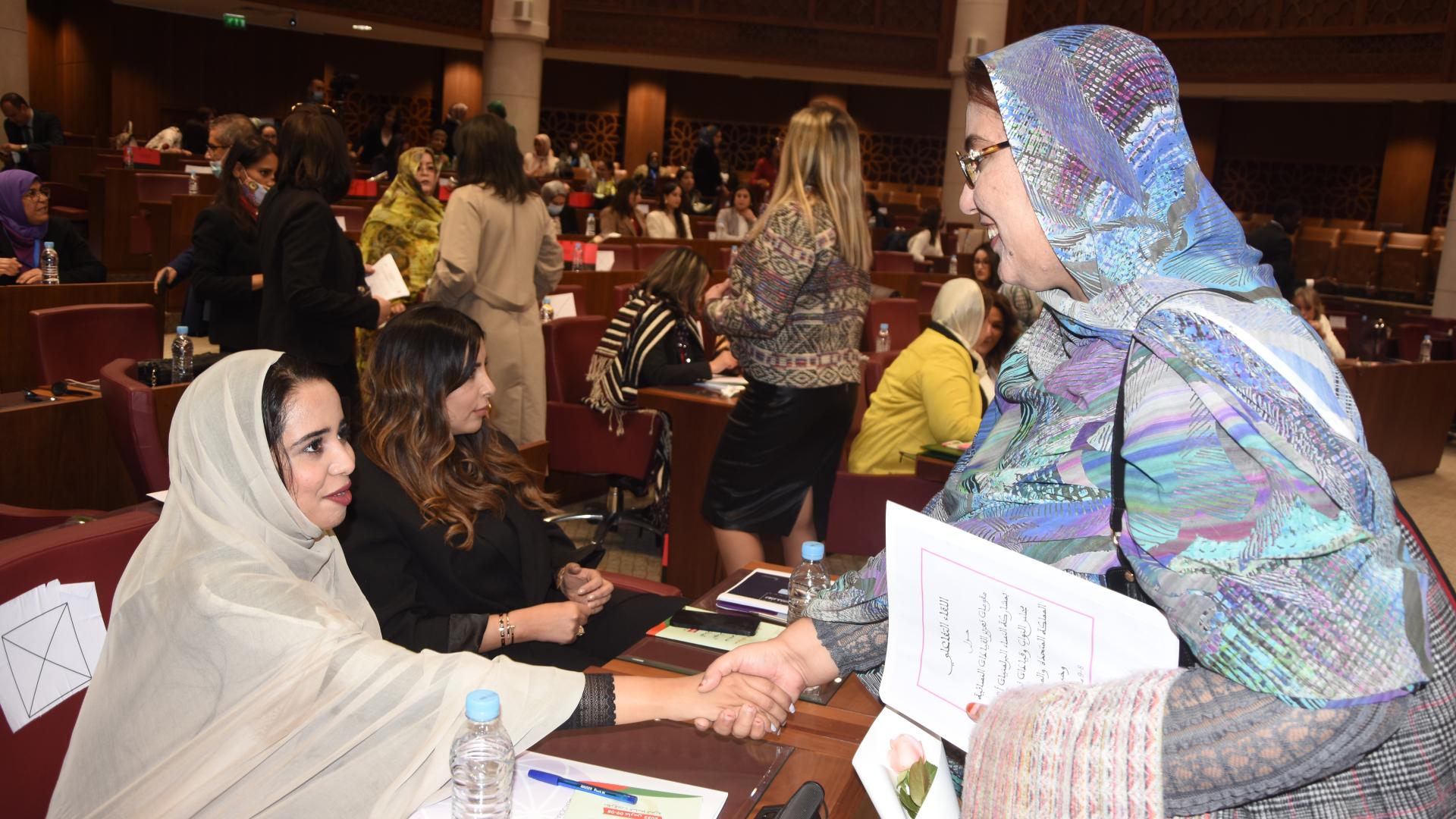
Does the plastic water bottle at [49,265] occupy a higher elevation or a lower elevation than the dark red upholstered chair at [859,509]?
higher

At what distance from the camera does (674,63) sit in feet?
56.3

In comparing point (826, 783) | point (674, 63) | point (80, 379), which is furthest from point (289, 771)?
point (674, 63)

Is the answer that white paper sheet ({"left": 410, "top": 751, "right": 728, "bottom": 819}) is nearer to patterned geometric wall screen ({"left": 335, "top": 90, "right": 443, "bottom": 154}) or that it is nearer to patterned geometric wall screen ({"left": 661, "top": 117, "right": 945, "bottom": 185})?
patterned geometric wall screen ({"left": 335, "top": 90, "right": 443, "bottom": 154})

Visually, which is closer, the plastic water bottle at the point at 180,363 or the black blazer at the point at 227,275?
the plastic water bottle at the point at 180,363

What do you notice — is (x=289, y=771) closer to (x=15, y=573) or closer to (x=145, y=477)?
(x=15, y=573)

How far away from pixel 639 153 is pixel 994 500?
61.9ft

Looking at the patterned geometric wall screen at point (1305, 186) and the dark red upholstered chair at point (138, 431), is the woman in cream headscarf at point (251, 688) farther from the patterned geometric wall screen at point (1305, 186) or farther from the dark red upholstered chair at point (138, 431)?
the patterned geometric wall screen at point (1305, 186)

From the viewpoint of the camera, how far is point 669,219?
1099cm

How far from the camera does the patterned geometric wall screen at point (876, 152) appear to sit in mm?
20000

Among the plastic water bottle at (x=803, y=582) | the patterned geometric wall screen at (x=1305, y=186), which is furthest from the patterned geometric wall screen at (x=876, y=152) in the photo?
the plastic water bottle at (x=803, y=582)

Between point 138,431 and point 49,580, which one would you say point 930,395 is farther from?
point 49,580

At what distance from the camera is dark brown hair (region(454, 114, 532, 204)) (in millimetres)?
4391

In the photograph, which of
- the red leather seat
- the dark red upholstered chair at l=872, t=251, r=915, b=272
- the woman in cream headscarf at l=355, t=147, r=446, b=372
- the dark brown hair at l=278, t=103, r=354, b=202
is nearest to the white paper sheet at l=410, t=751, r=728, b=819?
the dark brown hair at l=278, t=103, r=354, b=202

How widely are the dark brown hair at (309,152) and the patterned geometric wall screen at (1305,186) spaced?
15037 millimetres
